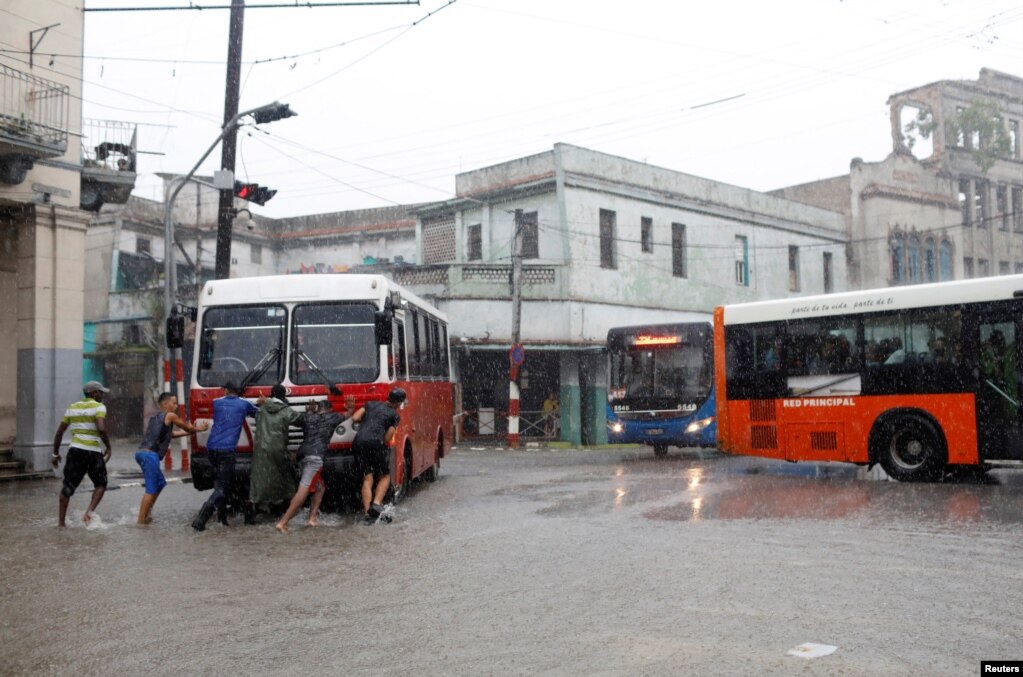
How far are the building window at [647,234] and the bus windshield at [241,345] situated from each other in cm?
2333

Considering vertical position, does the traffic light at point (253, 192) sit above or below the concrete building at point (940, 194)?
below

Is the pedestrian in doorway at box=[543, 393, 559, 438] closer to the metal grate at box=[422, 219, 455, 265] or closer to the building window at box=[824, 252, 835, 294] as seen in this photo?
the metal grate at box=[422, 219, 455, 265]

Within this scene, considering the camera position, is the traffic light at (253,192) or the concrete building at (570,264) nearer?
the traffic light at (253,192)

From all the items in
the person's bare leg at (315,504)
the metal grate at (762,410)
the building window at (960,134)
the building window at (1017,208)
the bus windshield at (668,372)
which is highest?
the building window at (960,134)

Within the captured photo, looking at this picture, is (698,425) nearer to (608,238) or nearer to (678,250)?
(608,238)

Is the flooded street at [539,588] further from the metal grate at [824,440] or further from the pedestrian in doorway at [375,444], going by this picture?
the metal grate at [824,440]

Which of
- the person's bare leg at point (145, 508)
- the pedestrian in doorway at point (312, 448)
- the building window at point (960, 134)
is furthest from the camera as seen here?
the building window at point (960, 134)

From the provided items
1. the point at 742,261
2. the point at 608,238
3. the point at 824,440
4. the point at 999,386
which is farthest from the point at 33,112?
the point at 742,261

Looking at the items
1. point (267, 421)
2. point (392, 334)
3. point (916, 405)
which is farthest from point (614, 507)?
point (916, 405)

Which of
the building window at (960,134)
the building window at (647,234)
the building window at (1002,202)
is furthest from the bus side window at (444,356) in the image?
the building window at (1002,202)

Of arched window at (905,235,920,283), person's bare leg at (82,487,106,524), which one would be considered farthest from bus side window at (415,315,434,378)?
arched window at (905,235,920,283)

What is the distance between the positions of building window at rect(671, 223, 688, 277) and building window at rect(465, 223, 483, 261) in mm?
7032

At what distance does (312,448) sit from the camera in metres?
11.7

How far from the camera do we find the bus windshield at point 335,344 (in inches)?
494
